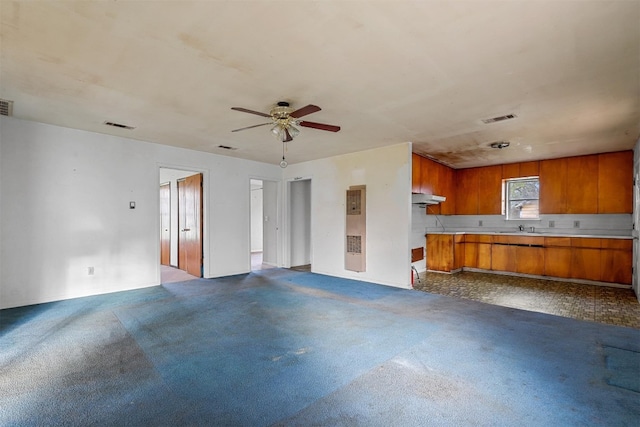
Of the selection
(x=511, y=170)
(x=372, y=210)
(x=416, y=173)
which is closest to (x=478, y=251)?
(x=511, y=170)

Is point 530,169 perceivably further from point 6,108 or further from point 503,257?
point 6,108

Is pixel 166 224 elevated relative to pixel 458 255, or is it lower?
elevated

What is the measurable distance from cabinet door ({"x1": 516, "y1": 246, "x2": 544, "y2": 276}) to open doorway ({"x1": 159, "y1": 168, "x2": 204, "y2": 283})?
6.46 meters

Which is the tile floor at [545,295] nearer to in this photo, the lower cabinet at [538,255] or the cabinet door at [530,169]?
the lower cabinet at [538,255]

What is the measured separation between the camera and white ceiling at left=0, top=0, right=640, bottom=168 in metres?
1.97

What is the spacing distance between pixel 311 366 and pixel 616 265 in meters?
5.97

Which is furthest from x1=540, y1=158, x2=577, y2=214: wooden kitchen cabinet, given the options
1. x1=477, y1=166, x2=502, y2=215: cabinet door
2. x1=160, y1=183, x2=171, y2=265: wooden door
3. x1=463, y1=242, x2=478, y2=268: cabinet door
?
x1=160, y1=183, x2=171, y2=265: wooden door

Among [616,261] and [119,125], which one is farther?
[616,261]

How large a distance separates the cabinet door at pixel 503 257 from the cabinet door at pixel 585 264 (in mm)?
954

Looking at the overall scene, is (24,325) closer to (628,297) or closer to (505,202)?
(628,297)

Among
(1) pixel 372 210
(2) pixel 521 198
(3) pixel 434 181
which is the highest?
(3) pixel 434 181

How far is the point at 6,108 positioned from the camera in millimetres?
3617

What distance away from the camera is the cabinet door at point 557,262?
5.76 meters

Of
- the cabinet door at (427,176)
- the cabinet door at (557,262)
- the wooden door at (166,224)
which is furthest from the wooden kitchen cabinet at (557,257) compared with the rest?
the wooden door at (166,224)
